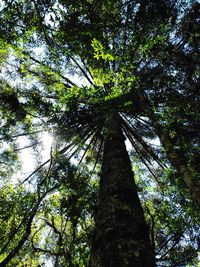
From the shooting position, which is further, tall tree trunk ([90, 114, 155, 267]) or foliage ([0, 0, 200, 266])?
foliage ([0, 0, 200, 266])

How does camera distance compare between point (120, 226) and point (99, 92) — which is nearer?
point (120, 226)

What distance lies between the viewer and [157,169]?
10531 millimetres

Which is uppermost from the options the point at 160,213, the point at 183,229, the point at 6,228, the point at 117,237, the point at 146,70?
the point at 146,70

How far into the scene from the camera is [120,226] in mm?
2816

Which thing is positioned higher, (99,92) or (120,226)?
(99,92)

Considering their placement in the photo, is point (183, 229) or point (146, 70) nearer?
point (183, 229)

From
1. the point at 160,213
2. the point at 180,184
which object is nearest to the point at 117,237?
the point at 180,184

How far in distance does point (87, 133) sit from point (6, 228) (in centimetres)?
400

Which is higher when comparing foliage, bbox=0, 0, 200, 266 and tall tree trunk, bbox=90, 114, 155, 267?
foliage, bbox=0, 0, 200, 266

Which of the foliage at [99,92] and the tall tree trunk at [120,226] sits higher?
the foliage at [99,92]

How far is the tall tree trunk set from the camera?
236 cm

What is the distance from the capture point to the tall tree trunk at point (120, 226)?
7.75 feet

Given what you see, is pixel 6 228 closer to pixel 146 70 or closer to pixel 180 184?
pixel 180 184

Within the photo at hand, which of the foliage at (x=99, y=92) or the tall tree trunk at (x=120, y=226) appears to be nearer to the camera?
the tall tree trunk at (x=120, y=226)
